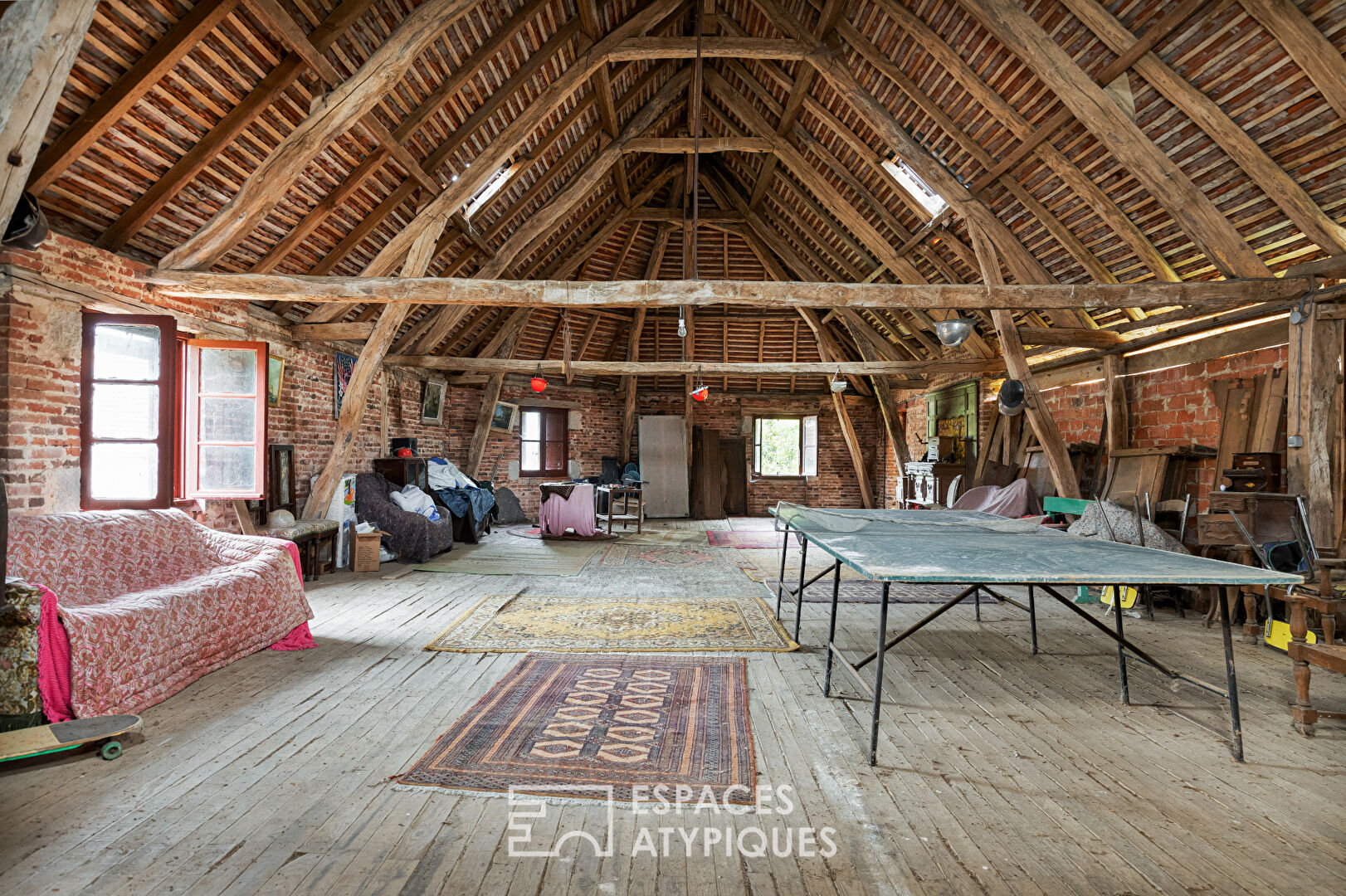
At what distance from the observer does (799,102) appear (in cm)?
752

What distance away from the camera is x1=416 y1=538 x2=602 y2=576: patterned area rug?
23.7ft

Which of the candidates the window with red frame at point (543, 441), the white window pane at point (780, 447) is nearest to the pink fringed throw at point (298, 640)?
the window with red frame at point (543, 441)

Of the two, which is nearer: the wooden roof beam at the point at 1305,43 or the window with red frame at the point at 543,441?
the wooden roof beam at the point at 1305,43

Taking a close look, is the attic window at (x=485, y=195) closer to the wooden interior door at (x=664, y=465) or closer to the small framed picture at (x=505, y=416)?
the small framed picture at (x=505, y=416)

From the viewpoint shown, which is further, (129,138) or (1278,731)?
(129,138)

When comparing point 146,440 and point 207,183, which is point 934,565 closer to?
point 146,440

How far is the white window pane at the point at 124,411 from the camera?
4.66 m

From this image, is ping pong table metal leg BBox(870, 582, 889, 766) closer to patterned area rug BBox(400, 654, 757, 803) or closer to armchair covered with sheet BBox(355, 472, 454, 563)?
patterned area rug BBox(400, 654, 757, 803)

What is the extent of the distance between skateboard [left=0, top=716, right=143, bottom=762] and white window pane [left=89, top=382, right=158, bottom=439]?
2.54m

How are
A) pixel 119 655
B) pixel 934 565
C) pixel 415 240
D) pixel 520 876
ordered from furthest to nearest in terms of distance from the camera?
pixel 415 240, pixel 119 655, pixel 934 565, pixel 520 876

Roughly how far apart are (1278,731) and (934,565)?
1.95m

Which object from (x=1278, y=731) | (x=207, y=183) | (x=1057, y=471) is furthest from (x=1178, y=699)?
(x=207, y=183)

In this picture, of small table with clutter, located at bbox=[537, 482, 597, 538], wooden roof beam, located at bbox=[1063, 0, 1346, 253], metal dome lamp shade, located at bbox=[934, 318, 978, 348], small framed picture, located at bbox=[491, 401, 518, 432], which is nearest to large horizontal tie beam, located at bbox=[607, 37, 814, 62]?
wooden roof beam, located at bbox=[1063, 0, 1346, 253]

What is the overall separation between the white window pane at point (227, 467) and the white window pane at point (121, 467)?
59 cm
